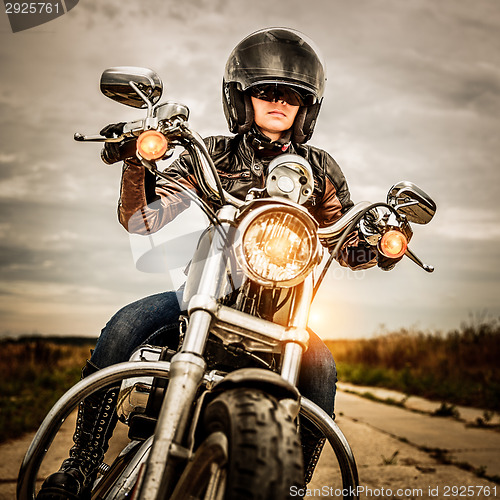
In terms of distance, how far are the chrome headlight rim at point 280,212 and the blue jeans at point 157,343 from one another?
0.62 m

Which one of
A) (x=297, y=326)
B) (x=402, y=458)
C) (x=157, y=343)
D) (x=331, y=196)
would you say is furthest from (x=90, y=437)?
(x=402, y=458)

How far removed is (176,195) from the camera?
187 cm

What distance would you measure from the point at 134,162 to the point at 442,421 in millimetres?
5403

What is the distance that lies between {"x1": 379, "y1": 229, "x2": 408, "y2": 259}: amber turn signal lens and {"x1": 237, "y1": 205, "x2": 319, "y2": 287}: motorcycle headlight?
36cm

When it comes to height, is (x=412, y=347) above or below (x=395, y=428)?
above

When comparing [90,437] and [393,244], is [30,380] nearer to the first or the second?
[90,437]

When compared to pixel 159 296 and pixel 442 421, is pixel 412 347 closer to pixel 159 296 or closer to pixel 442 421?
pixel 442 421

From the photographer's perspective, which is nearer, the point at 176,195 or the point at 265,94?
the point at 176,195

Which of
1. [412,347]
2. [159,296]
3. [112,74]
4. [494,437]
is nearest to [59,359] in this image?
[412,347]

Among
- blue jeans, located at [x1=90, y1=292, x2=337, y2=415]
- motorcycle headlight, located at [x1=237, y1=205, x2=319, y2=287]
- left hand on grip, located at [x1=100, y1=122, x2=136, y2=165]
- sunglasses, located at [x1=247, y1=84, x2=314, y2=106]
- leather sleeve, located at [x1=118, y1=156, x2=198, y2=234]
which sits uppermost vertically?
sunglasses, located at [x1=247, y1=84, x2=314, y2=106]

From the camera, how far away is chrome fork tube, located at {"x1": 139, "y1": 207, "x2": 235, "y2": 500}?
1.02 metres

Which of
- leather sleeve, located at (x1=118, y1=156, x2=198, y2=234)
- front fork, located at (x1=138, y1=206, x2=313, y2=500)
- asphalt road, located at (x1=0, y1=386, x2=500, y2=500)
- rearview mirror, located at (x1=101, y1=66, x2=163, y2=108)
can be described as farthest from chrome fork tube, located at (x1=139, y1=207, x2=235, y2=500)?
asphalt road, located at (x1=0, y1=386, x2=500, y2=500)

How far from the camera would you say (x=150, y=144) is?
1288 mm
